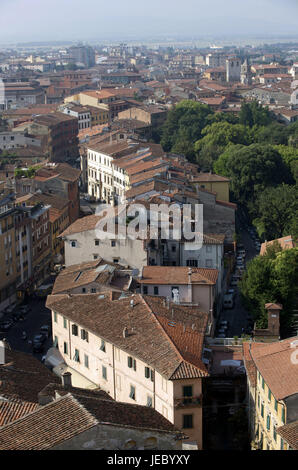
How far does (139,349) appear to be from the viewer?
16.6 meters

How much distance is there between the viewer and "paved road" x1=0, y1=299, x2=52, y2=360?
75.5 feet

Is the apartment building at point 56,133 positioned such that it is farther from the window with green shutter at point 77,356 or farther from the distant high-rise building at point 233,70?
the distant high-rise building at point 233,70

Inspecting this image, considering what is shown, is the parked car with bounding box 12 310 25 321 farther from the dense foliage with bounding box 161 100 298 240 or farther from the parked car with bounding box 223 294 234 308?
the dense foliage with bounding box 161 100 298 240

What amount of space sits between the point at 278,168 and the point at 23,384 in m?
28.5

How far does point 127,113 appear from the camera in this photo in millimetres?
61562

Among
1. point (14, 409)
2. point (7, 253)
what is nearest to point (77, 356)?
point (14, 409)

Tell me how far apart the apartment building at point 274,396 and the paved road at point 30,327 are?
7588mm

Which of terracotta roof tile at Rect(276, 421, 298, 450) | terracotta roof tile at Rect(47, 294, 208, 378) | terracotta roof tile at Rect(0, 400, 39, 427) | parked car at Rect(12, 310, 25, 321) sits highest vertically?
terracotta roof tile at Rect(0, 400, 39, 427)

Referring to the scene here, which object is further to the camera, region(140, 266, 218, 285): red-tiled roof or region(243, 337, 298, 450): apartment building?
region(140, 266, 218, 285): red-tiled roof

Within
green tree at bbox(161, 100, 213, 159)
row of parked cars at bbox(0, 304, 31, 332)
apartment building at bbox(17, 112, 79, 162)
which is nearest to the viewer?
row of parked cars at bbox(0, 304, 31, 332)

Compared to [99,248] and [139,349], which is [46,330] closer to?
[99,248]

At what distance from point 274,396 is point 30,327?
1216 cm

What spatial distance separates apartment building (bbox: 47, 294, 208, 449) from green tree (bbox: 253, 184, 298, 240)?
51.6 ft

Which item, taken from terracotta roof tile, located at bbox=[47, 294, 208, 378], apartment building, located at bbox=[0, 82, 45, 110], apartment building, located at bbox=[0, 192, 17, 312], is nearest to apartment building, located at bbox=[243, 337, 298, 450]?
terracotta roof tile, located at bbox=[47, 294, 208, 378]
